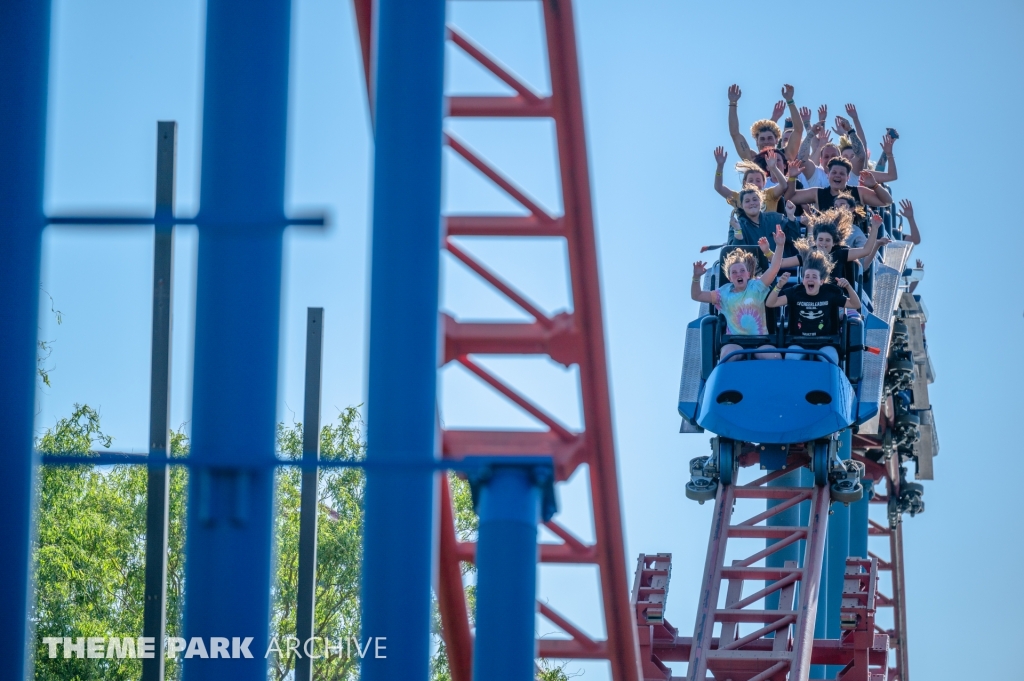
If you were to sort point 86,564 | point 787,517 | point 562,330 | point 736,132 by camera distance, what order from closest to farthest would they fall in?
1. point 562,330
2. point 787,517
3. point 736,132
4. point 86,564

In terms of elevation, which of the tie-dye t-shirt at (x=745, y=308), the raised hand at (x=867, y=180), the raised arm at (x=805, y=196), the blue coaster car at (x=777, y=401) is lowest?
the blue coaster car at (x=777, y=401)

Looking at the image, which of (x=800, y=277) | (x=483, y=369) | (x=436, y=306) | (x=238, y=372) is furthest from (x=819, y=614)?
(x=238, y=372)

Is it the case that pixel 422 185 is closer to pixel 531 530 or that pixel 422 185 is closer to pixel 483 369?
pixel 531 530

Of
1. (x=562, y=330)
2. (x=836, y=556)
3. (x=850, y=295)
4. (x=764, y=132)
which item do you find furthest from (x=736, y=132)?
(x=562, y=330)

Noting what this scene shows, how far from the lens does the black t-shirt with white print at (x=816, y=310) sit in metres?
7.63

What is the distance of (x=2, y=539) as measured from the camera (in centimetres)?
323

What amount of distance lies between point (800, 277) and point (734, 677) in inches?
77.8

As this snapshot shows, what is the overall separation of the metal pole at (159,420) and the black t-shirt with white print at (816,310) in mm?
3074

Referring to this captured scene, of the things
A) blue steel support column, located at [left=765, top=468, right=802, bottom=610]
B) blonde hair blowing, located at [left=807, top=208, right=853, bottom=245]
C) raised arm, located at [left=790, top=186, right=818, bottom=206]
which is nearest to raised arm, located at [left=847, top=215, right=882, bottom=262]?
blonde hair blowing, located at [left=807, top=208, right=853, bottom=245]

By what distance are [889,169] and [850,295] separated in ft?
5.84

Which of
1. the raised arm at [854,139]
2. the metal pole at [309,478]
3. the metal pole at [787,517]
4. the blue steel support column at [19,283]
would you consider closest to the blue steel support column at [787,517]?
the metal pole at [787,517]

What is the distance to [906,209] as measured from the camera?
11164 millimetres

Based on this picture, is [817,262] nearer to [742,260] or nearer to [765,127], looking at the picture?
[742,260]

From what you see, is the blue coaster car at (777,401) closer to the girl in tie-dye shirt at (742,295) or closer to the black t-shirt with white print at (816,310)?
the girl in tie-dye shirt at (742,295)
